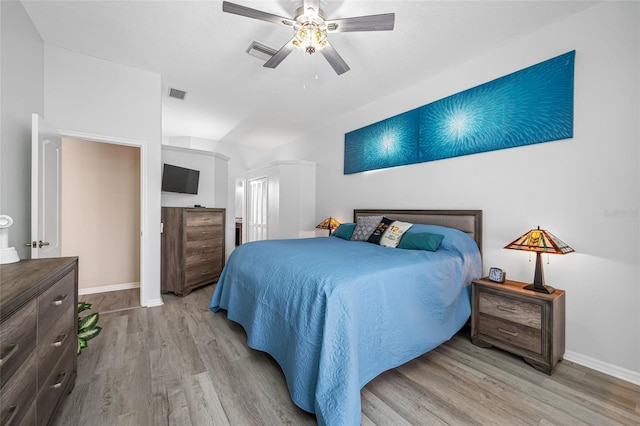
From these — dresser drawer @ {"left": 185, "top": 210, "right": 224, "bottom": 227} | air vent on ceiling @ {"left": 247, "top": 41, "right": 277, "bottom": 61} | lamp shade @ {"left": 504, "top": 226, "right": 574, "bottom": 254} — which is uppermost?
air vent on ceiling @ {"left": 247, "top": 41, "right": 277, "bottom": 61}

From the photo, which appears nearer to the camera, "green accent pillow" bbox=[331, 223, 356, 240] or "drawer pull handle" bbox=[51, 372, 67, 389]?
"drawer pull handle" bbox=[51, 372, 67, 389]

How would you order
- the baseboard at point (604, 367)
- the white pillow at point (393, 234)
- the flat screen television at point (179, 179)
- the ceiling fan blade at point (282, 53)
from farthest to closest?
the flat screen television at point (179, 179), the white pillow at point (393, 234), the ceiling fan blade at point (282, 53), the baseboard at point (604, 367)

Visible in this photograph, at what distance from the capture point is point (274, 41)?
2490mm

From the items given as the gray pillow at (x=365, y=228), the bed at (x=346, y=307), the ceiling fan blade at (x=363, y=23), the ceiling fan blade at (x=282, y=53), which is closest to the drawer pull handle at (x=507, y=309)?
the bed at (x=346, y=307)

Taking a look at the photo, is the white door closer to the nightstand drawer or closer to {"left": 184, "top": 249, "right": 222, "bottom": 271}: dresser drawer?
{"left": 184, "top": 249, "right": 222, "bottom": 271}: dresser drawer

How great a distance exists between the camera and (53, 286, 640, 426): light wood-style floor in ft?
4.86

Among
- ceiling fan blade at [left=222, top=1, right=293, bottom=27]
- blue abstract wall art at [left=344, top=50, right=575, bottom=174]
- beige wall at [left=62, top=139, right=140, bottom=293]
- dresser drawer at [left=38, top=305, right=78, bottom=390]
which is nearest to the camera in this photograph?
dresser drawer at [left=38, top=305, right=78, bottom=390]

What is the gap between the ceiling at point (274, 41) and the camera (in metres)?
2.07

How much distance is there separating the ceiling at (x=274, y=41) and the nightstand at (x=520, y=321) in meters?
2.24

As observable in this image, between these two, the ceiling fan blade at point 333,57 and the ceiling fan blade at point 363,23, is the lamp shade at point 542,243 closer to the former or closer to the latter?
the ceiling fan blade at point 363,23

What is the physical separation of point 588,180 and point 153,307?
445 cm

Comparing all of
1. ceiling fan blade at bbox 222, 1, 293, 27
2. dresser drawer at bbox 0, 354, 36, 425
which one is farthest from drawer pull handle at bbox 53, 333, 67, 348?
ceiling fan blade at bbox 222, 1, 293, 27

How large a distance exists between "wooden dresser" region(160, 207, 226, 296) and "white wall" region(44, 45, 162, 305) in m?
0.40

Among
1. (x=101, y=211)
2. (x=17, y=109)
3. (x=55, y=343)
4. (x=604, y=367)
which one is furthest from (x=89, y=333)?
(x=604, y=367)
